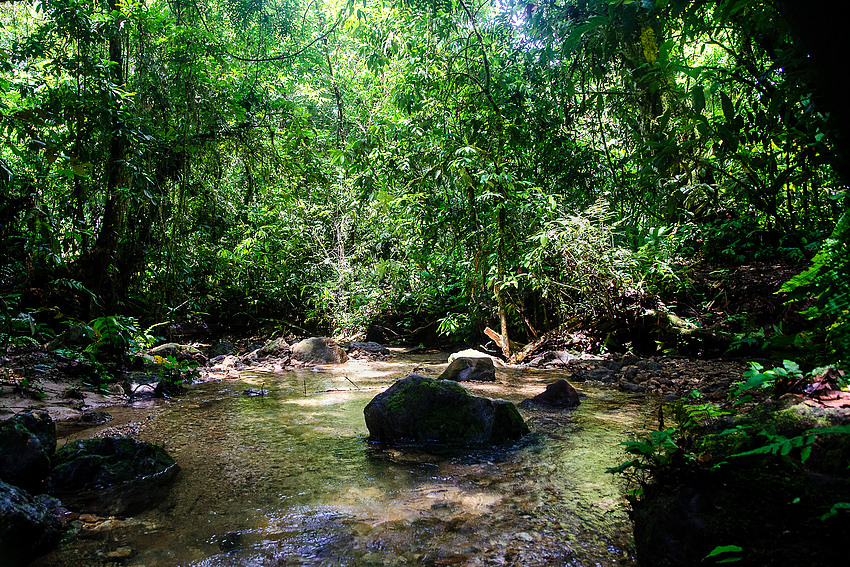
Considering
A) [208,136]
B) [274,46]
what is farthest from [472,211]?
[274,46]

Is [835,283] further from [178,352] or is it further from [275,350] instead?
[275,350]

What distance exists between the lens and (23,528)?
2.00 meters

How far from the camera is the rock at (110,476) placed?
259cm

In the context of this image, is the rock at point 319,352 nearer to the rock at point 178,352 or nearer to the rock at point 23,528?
the rock at point 178,352

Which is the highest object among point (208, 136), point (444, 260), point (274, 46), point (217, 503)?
point (274, 46)

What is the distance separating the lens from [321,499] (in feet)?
8.70

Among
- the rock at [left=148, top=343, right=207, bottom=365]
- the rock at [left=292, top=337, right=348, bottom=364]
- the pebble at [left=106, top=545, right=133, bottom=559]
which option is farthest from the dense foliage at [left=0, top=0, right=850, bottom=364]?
the pebble at [left=106, top=545, right=133, bottom=559]

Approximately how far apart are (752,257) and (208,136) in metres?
8.98

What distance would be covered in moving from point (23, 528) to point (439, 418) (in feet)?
8.24

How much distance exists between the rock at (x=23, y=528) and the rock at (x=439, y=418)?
6.88 ft

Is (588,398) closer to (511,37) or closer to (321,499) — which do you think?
(321,499)

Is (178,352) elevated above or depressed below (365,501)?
above

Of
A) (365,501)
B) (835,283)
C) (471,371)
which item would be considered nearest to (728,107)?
(835,283)

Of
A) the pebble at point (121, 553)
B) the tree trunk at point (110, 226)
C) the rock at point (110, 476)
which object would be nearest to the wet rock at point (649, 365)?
the rock at point (110, 476)
